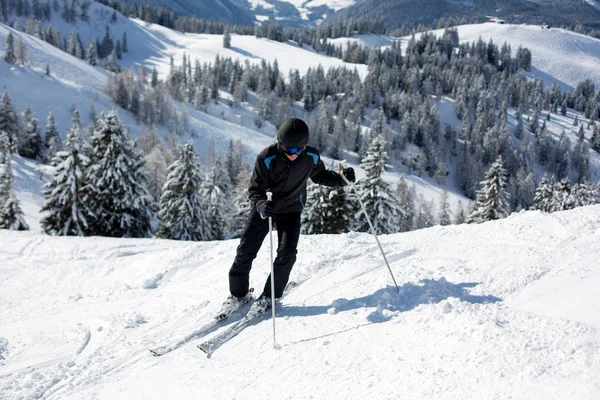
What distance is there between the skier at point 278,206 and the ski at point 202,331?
40 mm

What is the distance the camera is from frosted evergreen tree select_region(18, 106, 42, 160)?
67.6 metres

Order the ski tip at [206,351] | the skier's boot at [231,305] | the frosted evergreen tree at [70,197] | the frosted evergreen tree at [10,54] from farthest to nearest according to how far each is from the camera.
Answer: the frosted evergreen tree at [10,54], the frosted evergreen tree at [70,197], the skier's boot at [231,305], the ski tip at [206,351]

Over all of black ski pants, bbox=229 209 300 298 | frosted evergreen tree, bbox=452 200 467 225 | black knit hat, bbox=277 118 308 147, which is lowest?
frosted evergreen tree, bbox=452 200 467 225

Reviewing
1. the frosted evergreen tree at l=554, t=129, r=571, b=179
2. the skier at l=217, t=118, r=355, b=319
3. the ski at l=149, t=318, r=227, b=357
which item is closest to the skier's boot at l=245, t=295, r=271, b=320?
the skier at l=217, t=118, r=355, b=319

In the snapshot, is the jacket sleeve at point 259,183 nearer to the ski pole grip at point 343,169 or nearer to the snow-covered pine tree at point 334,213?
the ski pole grip at point 343,169

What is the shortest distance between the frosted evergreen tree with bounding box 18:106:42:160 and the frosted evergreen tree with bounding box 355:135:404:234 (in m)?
61.8

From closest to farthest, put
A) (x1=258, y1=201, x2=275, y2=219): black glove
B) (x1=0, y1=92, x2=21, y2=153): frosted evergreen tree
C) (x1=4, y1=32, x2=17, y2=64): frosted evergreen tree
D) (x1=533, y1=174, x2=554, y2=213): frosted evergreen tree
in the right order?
(x1=258, y1=201, x2=275, y2=219): black glove < (x1=533, y1=174, x2=554, y2=213): frosted evergreen tree < (x1=0, y1=92, x2=21, y2=153): frosted evergreen tree < (x1=4, y1=32, x2=17, y2=64): frosted evergreen tree

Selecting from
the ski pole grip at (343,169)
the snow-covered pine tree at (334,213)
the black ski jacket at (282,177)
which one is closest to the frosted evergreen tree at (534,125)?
the snow-covered pine tree at (334,213)

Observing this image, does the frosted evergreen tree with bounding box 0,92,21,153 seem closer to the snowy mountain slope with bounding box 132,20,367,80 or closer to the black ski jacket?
the black ski jacket

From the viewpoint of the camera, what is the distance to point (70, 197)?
22.9 metres

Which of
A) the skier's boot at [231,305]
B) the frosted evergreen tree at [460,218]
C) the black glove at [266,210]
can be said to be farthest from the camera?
the frosted evergreen tree at [460,218]

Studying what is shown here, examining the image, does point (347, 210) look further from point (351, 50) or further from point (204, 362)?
point (351, 50)

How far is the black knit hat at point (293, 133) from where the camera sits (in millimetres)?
4785

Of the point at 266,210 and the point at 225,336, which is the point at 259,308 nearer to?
the point at 225,336
